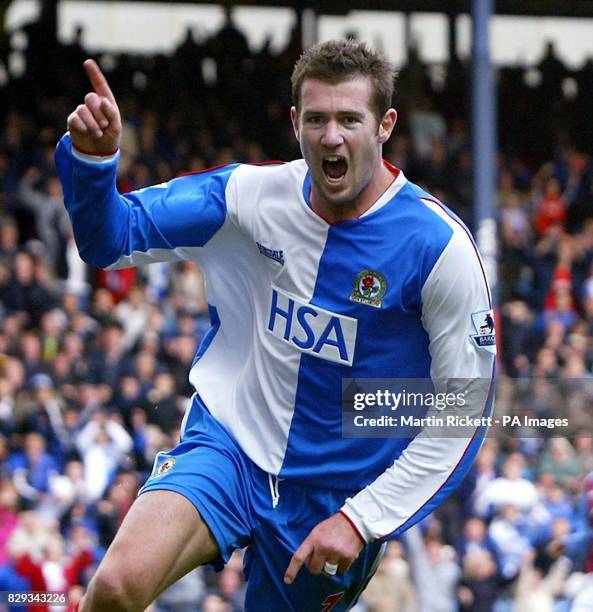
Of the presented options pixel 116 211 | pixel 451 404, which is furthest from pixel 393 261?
pixel 116 211

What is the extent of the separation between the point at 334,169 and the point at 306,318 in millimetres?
494

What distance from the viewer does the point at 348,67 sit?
462 cm

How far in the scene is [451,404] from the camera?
472 centimetres

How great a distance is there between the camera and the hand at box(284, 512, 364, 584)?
448 centimetres

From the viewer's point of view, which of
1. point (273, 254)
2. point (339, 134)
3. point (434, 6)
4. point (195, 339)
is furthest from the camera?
point (434, 6)

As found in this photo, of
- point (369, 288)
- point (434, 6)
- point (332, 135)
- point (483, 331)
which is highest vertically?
point (434, 6)

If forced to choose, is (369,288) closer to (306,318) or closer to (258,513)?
(306,318)

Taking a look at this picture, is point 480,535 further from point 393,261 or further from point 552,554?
point 393,261

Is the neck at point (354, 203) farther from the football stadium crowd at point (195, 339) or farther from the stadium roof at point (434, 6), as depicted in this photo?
the stadium roof at point (434, 6)

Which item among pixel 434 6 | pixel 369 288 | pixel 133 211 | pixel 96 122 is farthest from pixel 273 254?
pixel 434 6

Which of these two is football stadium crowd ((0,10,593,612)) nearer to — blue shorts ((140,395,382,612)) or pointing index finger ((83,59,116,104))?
blue shorts ((140,395,382,612))

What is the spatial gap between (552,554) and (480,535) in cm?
66

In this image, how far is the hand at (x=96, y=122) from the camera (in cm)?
443

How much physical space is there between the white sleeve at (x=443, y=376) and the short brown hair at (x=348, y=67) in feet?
1.38
